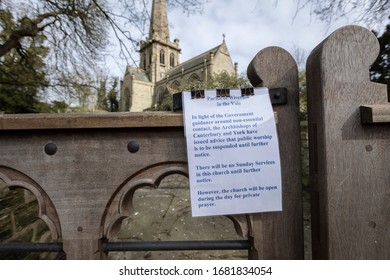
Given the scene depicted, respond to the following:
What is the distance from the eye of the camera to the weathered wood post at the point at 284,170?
700mm

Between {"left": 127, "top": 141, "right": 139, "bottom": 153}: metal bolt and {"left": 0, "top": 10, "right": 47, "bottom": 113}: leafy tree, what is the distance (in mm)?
4812

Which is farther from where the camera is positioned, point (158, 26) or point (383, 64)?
point (383, 64)

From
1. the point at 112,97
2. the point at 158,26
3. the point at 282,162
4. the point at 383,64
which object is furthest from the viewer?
the point at 112,97

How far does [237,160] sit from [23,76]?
5.31 m

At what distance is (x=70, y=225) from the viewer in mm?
682

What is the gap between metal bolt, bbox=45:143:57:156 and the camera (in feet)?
2.20

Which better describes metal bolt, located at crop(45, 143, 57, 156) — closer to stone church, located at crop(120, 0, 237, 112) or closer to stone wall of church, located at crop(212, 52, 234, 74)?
stone wall of church, located at crop(212, 52, 234, 74)

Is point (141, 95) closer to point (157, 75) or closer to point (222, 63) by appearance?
point (157, 75)

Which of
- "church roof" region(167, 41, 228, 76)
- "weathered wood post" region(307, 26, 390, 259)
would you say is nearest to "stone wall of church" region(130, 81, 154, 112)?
"church roof" region(167, 41, 228, 76)

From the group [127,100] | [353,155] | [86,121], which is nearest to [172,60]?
[127,100]

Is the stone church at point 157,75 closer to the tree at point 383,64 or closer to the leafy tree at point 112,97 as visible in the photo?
the leafy tree at point 112,97

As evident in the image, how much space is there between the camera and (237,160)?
2.22 ft

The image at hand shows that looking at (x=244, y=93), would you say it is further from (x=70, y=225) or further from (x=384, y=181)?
(x=70, y=225)

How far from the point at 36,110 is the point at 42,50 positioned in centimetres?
128
